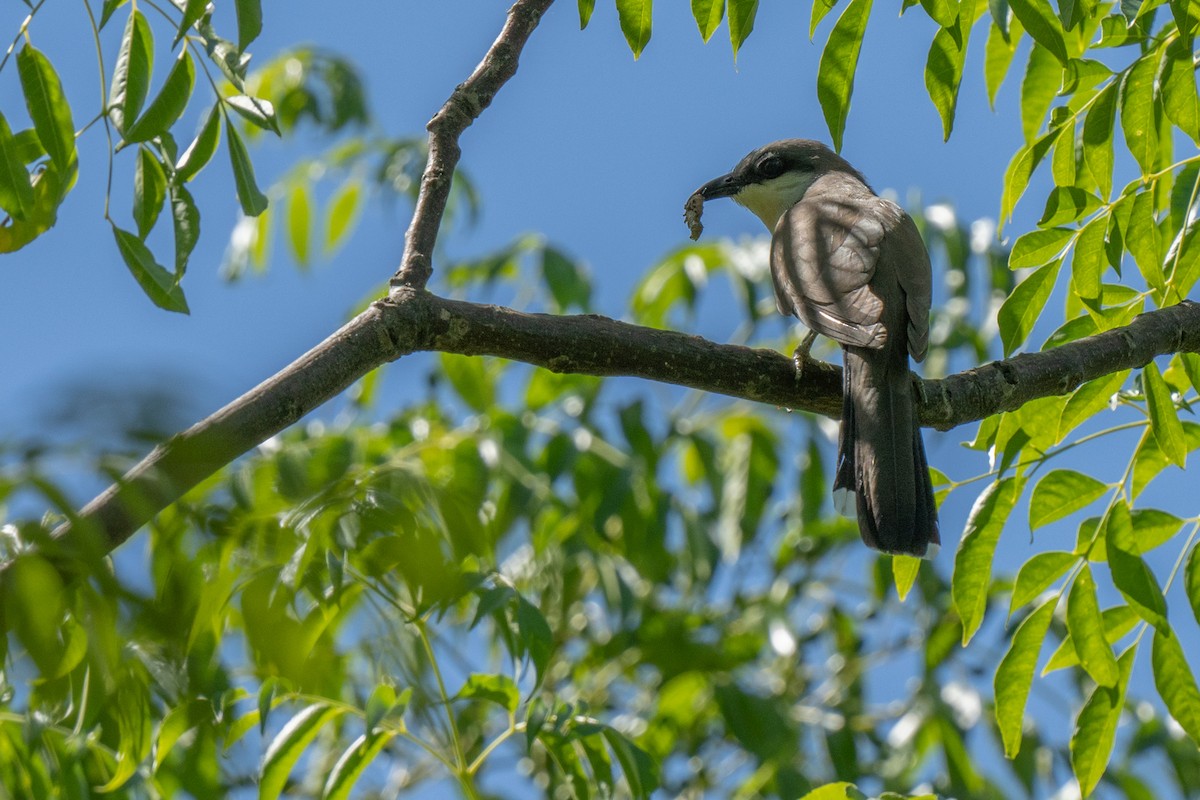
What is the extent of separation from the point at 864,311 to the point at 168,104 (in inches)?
78.4

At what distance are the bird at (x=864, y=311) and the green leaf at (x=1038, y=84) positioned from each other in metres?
0.67

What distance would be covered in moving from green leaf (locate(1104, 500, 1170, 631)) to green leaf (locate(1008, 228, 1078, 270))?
0.58m

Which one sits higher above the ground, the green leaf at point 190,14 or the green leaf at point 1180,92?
the green leaf at point 190,14

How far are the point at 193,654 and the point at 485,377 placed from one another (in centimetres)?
330

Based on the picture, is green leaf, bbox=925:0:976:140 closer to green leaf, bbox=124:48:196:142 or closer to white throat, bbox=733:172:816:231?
green leaf, bbox=124:48:196:142

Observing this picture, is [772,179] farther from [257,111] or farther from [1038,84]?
[257,111]

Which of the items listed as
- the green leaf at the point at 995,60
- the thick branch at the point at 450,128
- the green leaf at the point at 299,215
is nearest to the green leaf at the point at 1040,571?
the green leaf at the point at 995,60

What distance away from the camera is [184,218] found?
8.23 feet

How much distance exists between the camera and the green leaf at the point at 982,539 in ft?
9.74

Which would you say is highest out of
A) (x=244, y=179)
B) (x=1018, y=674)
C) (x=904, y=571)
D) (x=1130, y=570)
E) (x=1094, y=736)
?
(x=244, y=179)

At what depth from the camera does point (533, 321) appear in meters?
2.47

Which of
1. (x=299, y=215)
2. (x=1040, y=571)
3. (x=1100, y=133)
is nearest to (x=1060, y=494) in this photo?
(x=1040, y=571)

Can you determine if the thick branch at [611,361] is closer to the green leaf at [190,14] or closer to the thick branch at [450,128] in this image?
the thick branch at [450,128]

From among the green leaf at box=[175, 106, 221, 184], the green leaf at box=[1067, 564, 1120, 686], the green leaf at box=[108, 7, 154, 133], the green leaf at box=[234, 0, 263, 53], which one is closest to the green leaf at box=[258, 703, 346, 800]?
the green leaf at box=[175, 106, 221, 184]
